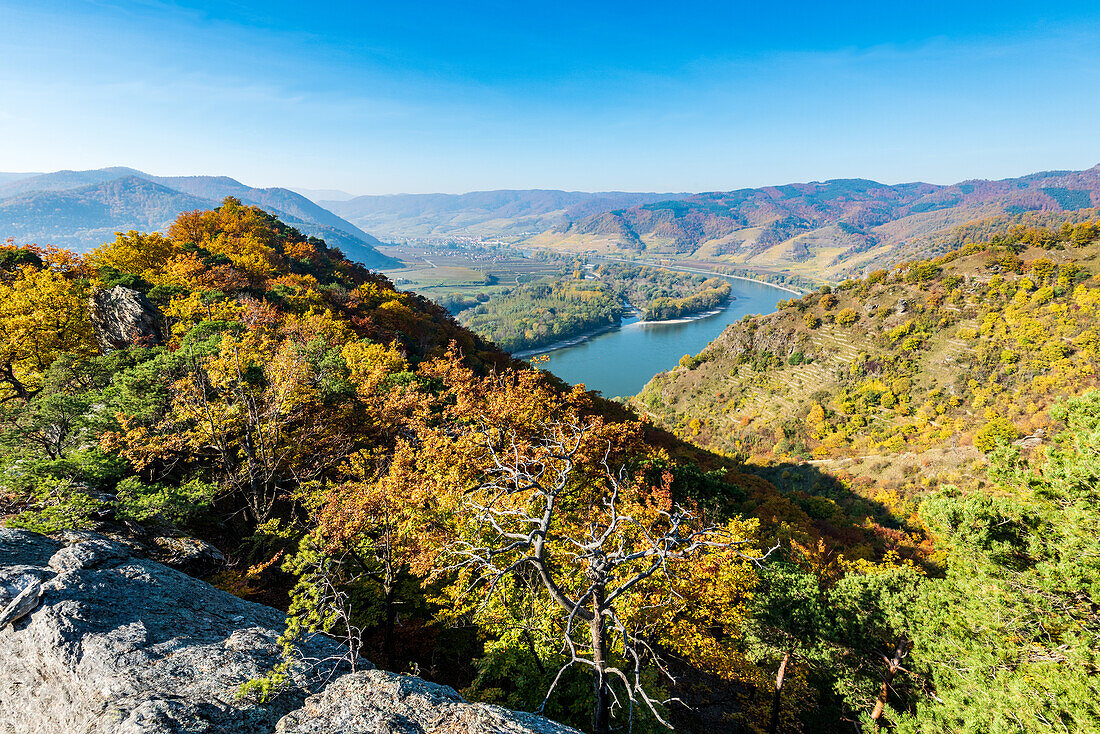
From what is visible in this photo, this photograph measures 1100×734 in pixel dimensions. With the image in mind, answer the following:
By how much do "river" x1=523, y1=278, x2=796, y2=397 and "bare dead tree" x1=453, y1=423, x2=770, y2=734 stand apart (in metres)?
76.6

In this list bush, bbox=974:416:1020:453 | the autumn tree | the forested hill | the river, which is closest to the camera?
the forested hill

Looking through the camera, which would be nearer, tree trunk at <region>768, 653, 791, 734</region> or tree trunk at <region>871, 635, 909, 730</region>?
tree trunk at <region>871, 635, 909, 730</region>

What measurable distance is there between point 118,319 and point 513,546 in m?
26.6

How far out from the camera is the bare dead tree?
253 inches

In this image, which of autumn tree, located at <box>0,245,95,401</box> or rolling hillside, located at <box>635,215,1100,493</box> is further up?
autumn tree, located at <box>0,245,95,401</box>

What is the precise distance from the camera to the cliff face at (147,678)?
17.2ft

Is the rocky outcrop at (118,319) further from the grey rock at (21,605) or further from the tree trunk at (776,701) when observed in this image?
the tree trunk at (776,701)

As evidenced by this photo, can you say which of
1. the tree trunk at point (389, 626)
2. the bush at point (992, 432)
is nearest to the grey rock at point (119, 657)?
the tree trunk at point (389, 626)

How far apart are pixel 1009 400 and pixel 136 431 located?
71.8m

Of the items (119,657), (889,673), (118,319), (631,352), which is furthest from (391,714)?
(631,352)

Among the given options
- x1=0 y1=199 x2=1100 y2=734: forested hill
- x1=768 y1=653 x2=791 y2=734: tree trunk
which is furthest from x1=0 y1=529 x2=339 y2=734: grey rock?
x1=768 y1=653 x2=791 y2=734: tree trunk

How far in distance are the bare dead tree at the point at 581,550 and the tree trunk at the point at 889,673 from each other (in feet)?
18.5

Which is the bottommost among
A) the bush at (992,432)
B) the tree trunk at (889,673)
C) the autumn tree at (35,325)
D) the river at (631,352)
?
the river at (631,352)

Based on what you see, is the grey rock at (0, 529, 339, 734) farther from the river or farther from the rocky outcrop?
the river
